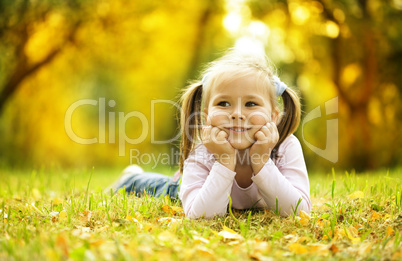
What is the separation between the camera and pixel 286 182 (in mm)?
2451

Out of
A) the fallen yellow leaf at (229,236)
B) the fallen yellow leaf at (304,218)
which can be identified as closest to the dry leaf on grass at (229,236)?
the fallen yellow leaf at (229,236)

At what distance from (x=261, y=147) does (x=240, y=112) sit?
10.5 inches

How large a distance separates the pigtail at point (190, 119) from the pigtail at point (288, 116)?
0.65 metres

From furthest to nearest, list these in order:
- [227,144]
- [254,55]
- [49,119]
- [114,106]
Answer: [114,106], [49,119], [254,55], [227,144]

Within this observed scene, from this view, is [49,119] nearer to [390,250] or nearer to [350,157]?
[350,157]

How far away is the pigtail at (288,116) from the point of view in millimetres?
2934

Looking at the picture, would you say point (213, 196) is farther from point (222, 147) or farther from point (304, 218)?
point (304, 218)

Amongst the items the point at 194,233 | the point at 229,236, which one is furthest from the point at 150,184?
the point at 229,236

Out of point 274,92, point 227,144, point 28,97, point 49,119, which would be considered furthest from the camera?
point 49,119

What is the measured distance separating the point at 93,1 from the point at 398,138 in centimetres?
887

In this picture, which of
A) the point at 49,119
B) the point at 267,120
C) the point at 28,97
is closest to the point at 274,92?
the point at 267,120

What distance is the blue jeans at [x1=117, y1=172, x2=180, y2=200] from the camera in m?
3.57

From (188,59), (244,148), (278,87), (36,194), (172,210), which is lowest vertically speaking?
(36,194)

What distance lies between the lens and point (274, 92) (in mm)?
2764
